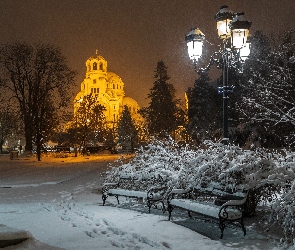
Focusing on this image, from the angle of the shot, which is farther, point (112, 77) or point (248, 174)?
point (112, 77)

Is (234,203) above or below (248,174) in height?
below

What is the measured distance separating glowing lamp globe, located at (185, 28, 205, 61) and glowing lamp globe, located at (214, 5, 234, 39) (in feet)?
2.07

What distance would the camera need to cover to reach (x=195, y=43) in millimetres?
11648

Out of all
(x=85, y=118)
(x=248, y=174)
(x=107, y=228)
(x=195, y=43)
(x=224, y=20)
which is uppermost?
(x=85, y=118)

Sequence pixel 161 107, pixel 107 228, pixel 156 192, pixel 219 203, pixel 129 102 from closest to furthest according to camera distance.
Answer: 1. pixel 107 228
2. pixel 219 203
3. pixel 156 192
4. pixel 161 107
5. pixel 129 102

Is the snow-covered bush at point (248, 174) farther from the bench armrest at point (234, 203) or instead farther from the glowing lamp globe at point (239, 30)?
the glowing lamp globe at point (239, 30)

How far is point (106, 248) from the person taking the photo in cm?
673

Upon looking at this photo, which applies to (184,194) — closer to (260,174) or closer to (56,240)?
(260,174)

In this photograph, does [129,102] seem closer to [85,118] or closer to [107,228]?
[85,118]

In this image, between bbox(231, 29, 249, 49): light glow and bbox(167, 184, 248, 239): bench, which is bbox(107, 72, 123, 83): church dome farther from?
bbox(167, 184, 248, 239): bench

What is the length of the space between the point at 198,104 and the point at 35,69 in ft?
63.6

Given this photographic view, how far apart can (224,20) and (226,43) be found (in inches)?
23.7

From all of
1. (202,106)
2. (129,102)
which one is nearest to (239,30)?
(202,106)

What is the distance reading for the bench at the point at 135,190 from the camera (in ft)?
35.6
